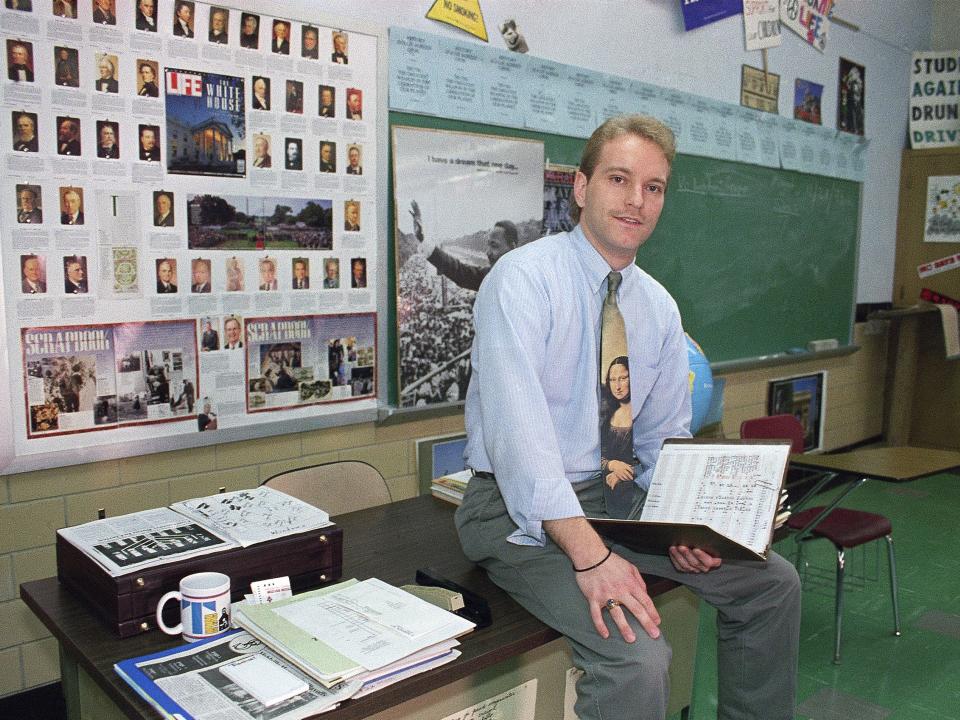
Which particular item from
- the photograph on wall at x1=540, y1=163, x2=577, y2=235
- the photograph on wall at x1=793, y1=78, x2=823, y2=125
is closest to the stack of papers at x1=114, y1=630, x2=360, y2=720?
the photograph on wall at x1=540, y1=163, x2=577, y2=235

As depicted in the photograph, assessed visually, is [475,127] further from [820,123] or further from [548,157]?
[820,123]

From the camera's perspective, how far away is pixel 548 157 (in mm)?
3359

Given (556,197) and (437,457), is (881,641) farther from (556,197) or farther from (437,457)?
(556,197)

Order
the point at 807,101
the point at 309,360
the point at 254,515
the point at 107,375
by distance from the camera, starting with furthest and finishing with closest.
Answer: the point at 807,101 < the point at 309,360 < the point at 107,375 < the point at 254,515

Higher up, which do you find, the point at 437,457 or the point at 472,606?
the point at 472,606

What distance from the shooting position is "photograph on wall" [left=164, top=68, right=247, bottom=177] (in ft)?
7.52

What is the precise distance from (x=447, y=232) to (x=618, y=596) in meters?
1.85

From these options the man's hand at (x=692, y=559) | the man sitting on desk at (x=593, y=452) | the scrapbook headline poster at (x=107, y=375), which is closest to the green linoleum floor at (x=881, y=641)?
the man sitting on desk at (x=593, y=452)

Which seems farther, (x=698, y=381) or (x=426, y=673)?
(x=698, y=381)

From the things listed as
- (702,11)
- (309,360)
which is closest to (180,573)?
(309,360)

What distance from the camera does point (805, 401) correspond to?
5.14 metres

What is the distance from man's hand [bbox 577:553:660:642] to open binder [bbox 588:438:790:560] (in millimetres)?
77

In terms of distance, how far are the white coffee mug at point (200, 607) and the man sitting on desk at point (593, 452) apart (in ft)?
1.73

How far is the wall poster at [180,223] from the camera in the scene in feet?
6.89
